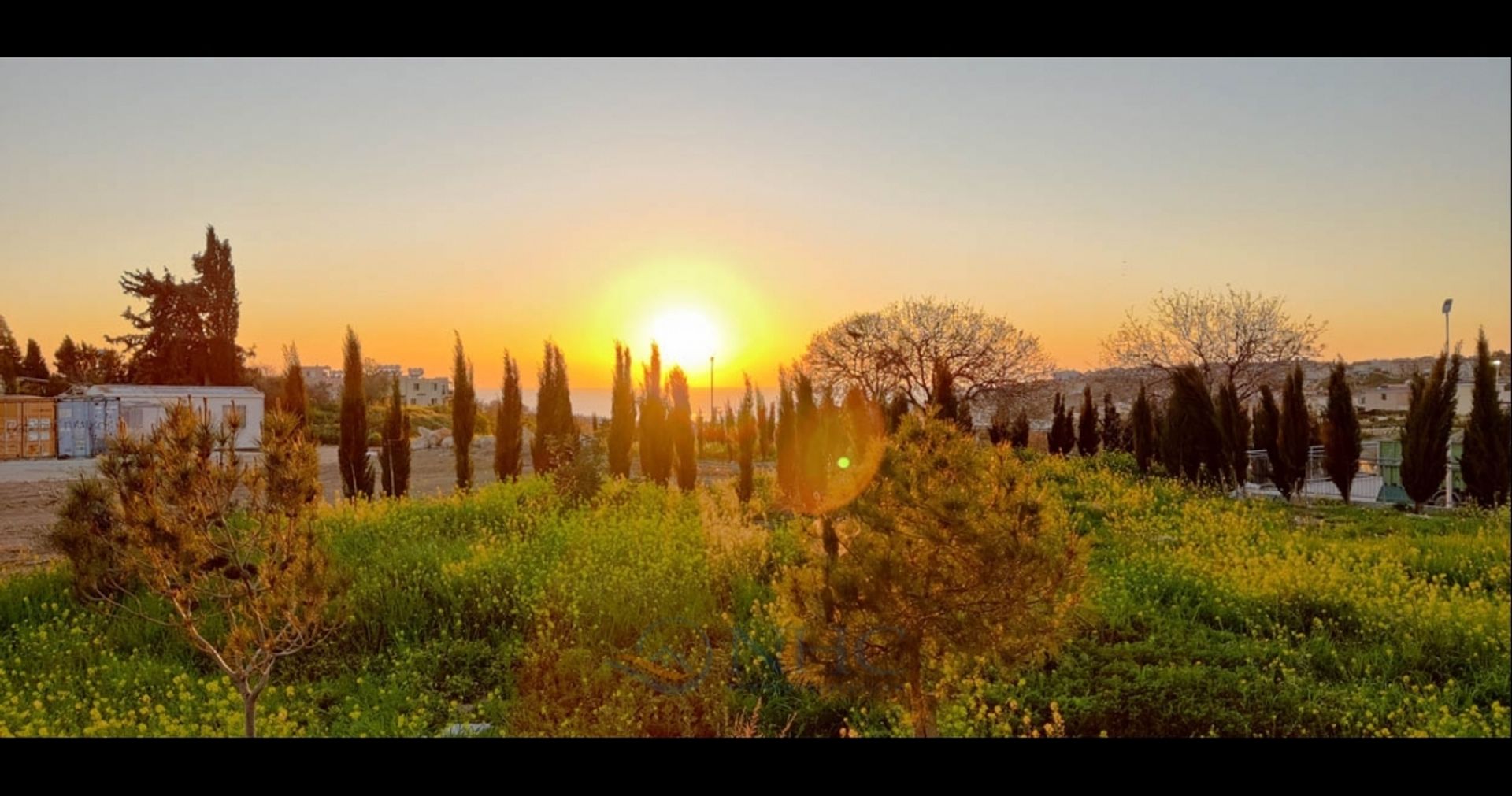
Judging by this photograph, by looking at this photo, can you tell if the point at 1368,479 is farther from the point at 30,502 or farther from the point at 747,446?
the point at 30,502

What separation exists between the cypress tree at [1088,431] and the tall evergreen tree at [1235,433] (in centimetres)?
85

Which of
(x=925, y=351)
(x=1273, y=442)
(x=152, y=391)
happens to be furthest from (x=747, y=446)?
(x=152, y=391)

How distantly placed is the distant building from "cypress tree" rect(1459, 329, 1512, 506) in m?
6.43

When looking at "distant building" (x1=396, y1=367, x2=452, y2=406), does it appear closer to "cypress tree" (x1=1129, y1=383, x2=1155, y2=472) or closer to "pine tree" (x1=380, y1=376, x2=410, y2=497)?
"pine tree" (x1=380, y1=376, x2=410, y2=497)

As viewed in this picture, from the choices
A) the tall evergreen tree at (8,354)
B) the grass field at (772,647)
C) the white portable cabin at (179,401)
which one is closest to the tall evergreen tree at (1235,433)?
the grass field at (772,647)

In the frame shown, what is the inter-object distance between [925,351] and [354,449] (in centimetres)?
406

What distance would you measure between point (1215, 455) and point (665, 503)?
14.1 ft

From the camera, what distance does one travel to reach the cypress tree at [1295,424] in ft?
17.3

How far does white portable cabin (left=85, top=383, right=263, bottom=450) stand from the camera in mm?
3459

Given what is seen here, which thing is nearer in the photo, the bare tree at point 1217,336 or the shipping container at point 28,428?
the shipping container at point 28,428

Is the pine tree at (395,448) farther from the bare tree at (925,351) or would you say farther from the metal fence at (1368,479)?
the metal fence at (1368,479)

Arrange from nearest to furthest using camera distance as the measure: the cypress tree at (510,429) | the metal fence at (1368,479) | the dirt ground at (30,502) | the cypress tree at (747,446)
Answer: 1. the dirt ground at (30,502)
2. the metal fence at (1368,479)
3. the cypress tree at (747,446)
4. the cypress tree at (510,429)
